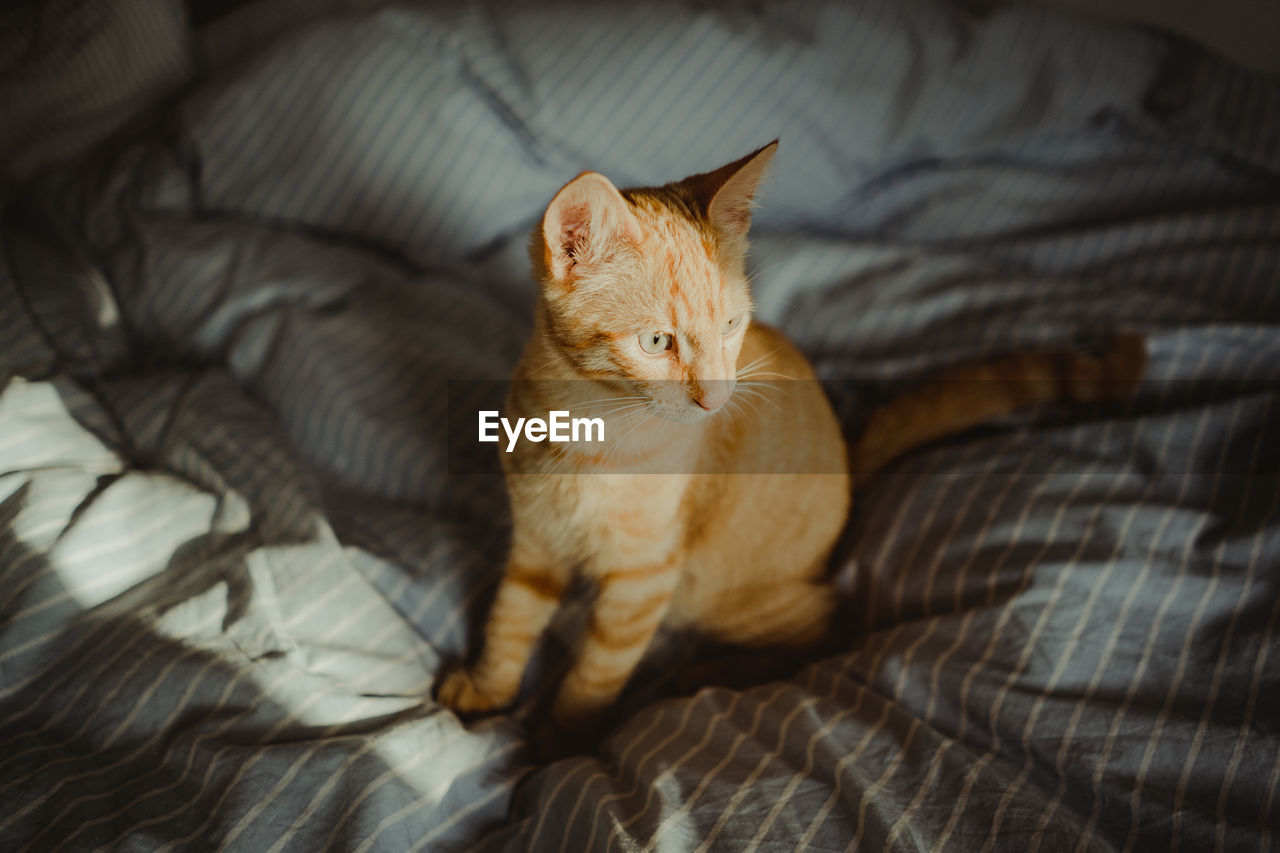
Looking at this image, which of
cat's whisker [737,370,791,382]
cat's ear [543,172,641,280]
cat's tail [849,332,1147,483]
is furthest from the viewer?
cat's tail [849,332,1147,483]

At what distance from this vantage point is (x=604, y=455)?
2.99ft

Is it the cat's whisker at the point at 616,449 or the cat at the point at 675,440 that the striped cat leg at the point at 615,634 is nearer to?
the cat at the point at 675,440

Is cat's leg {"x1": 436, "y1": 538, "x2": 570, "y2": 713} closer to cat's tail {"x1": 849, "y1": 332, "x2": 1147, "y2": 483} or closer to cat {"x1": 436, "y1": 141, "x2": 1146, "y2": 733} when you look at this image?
cat {"x1": 436, "y1": 141, "x2": 1146, "y2": 733}

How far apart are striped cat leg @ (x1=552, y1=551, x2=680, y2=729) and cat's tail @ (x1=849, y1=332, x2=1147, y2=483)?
51 cm

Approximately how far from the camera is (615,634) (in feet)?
3.25

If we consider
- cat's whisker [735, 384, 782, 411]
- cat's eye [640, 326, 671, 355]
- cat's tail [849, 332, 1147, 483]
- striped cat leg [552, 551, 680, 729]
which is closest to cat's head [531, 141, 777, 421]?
cat's eye [640, 326, 671, 355]

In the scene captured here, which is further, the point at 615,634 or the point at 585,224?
the point at 615,634

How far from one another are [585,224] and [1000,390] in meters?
0.82

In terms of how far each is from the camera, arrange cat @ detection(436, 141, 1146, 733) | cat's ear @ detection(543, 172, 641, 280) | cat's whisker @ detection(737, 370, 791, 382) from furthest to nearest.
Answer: cat's whisker @ detection(737, 370, 791, 382), cat @ detection(436, 141, 1146, 733), cat's ear @ detection(543, 172, 641, 280)

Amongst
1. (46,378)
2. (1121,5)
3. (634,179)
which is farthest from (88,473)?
(1121,5)

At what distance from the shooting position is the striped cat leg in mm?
982

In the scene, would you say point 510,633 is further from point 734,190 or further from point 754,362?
point 734,190

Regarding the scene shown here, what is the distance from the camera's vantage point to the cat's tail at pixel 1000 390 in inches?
45.7
